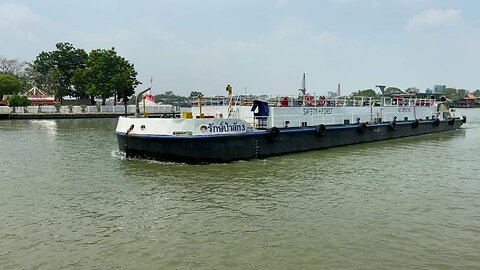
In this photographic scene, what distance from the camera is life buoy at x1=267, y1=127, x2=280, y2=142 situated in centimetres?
1865

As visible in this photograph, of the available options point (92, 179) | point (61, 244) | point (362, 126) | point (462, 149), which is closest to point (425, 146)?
point (462, 149)

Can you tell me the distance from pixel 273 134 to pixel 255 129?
869 mm

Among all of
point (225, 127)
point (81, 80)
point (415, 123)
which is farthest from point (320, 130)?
point (81, 80)

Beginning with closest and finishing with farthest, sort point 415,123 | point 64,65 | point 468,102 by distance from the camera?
point 415,123 < point 64,65 < point 468,102

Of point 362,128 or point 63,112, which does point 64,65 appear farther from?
point 362,128

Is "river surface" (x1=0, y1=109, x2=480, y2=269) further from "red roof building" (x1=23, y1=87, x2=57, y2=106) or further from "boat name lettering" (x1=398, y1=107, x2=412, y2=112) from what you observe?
"red roof building" (x1=23, y1=87, x2=57, y2=106)

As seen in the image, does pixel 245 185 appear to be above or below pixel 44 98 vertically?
below

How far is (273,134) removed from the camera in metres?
18.8

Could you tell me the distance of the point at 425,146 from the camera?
81.5 feet

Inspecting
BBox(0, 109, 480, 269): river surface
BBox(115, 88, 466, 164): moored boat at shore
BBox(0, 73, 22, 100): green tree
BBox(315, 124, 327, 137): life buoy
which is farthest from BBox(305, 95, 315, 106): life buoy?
BBox(0, 73, 22, 100): green tree

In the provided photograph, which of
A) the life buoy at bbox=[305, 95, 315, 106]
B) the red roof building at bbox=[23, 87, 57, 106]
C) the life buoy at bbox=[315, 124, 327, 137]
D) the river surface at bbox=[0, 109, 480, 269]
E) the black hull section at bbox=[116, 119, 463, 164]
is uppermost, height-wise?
the red roof building at bbox=[23, 87, 57, 106]

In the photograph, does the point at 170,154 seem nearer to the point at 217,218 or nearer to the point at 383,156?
the point at 217,218

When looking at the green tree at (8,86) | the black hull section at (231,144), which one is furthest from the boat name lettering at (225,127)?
the green tree at (8,86)

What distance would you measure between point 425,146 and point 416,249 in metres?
18.3
